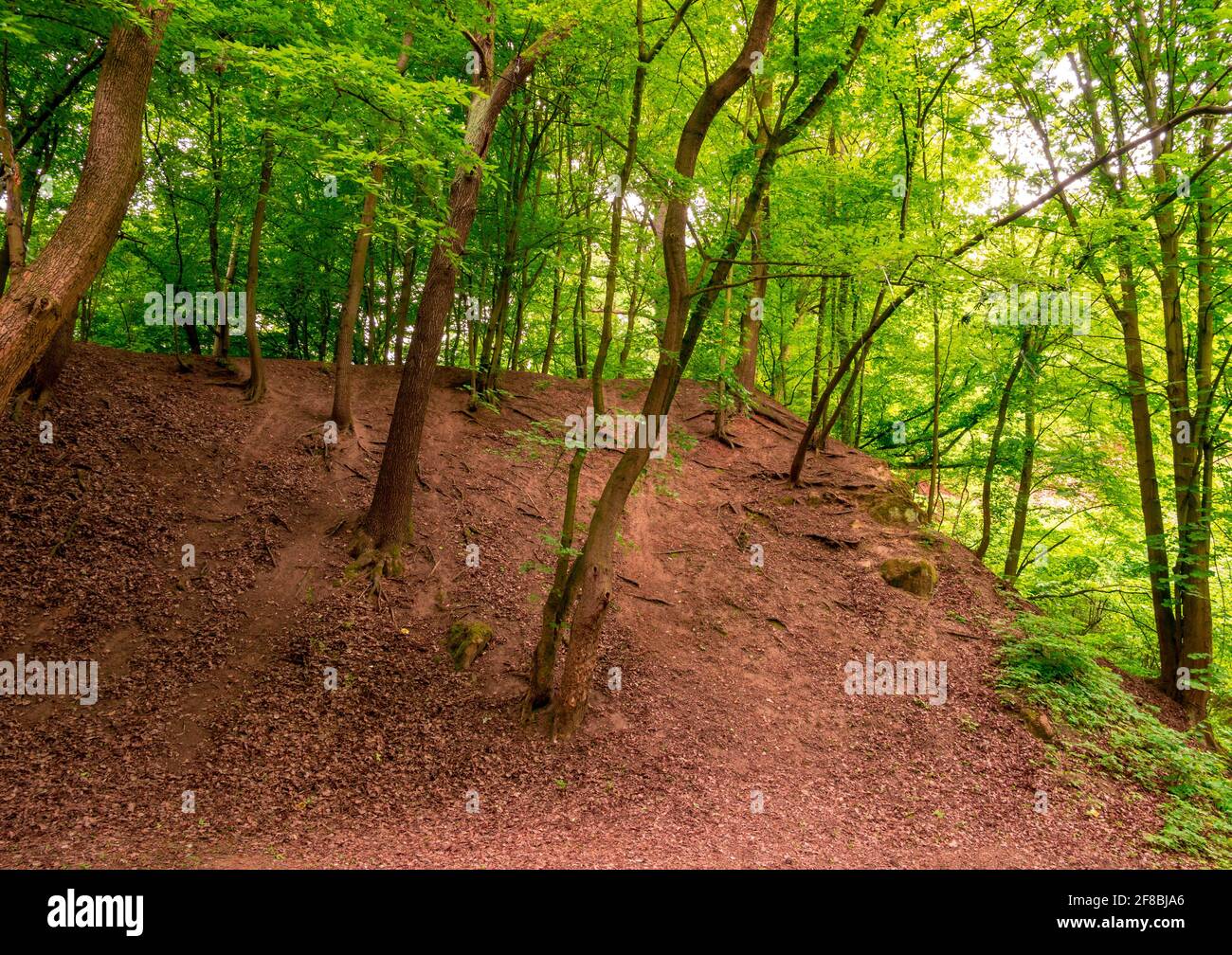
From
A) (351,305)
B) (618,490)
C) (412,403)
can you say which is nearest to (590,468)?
(412,403)

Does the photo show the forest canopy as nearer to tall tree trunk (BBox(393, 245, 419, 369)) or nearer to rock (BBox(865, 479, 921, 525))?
tall tree trunk (BBox(393, 245, 419, 369))

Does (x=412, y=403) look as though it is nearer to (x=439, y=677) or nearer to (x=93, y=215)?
(x=439, y=677)

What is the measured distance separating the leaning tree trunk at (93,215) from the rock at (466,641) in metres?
4.68

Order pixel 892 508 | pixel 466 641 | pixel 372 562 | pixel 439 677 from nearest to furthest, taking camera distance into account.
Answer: pixel 439 677 → pixel 466 641 → pixel 372 562 → pixel 892 508

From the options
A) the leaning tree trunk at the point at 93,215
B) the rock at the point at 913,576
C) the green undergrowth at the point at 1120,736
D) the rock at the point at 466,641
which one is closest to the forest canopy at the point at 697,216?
the leaning tree trunk at the point at 93,215

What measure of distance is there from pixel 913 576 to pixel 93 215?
1100 cm

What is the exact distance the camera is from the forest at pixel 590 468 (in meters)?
5.42

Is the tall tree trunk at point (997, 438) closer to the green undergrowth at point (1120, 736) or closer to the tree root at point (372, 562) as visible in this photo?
the green undergrowth at point (1120, 736)

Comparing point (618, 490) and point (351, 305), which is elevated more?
point (351, 305)

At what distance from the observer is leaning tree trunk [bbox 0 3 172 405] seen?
418 centimetres

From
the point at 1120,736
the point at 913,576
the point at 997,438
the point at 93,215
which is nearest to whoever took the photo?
the point at 93,215

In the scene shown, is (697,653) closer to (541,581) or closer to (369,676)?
(541,581)

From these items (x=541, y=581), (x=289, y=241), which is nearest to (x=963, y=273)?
(x=541, y=581)

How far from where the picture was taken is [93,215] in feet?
15.3
